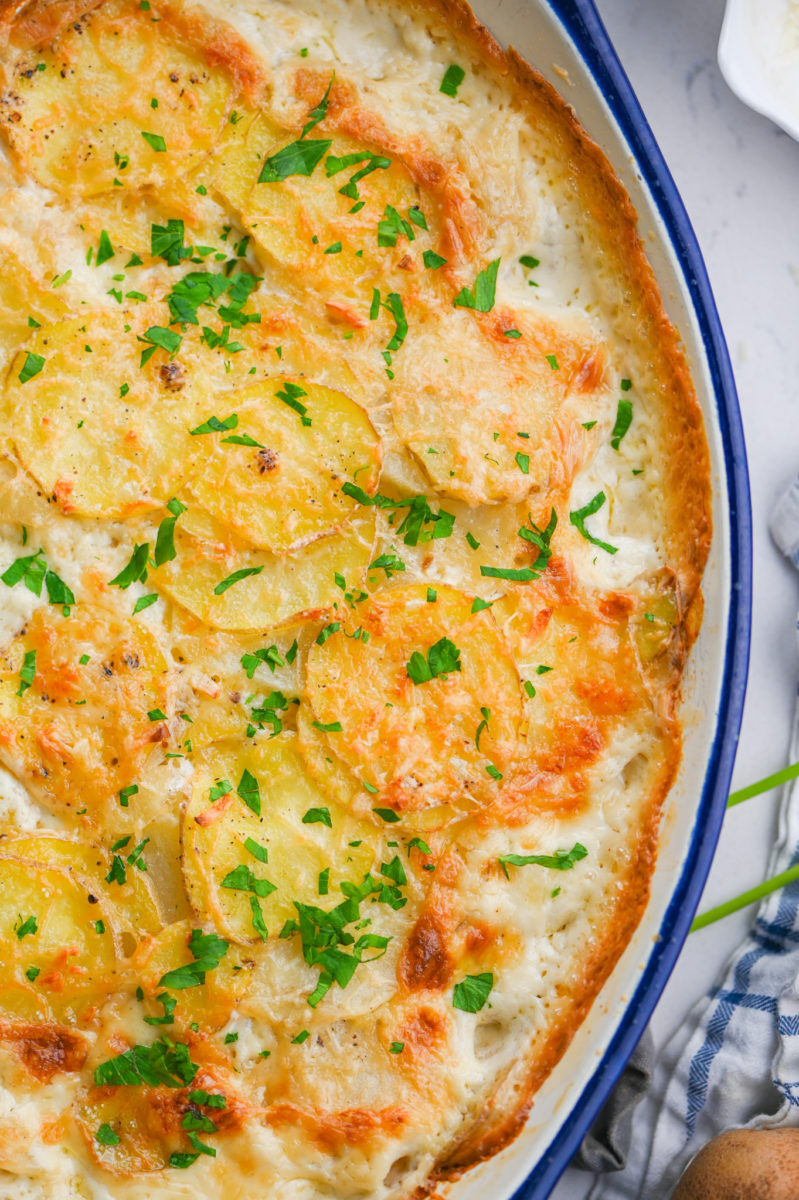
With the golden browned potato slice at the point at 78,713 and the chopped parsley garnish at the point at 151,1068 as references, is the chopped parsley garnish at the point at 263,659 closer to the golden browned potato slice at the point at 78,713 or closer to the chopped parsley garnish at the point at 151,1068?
the golden browned potato slice at the point at 78,713

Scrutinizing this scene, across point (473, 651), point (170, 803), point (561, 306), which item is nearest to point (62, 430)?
point (170, 803)

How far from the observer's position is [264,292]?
291cm

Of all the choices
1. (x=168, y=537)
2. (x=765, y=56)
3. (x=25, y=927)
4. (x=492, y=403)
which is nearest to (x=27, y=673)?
(x=168, y=537)

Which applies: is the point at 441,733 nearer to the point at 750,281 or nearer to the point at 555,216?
the point at 555,216

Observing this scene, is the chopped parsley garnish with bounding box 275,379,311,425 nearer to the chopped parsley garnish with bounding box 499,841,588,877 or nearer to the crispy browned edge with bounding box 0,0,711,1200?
the crispy browned edge with bounding box 0,0,711,1200

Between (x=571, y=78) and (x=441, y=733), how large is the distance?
5.71ft

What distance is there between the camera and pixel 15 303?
9.05 feet

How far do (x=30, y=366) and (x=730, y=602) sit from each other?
6.08 feet

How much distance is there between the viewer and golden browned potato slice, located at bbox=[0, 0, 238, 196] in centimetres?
280

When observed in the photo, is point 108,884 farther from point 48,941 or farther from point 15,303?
point 15,303

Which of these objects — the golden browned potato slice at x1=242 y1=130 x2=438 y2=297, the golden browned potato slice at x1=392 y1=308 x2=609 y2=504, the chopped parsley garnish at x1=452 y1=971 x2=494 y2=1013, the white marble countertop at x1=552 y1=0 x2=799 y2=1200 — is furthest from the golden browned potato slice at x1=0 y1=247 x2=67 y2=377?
the white marble countertop at x1=552 y1=0 x2=799 y2=1200

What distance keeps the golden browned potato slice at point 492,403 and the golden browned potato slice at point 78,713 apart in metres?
0.86

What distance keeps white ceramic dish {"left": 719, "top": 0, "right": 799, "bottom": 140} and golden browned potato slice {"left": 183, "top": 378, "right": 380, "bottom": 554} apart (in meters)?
1.75

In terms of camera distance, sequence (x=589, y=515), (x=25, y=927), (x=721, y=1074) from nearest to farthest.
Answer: (x=25, y=927)
(x=589, y=515)
(x=721, y=1074)
